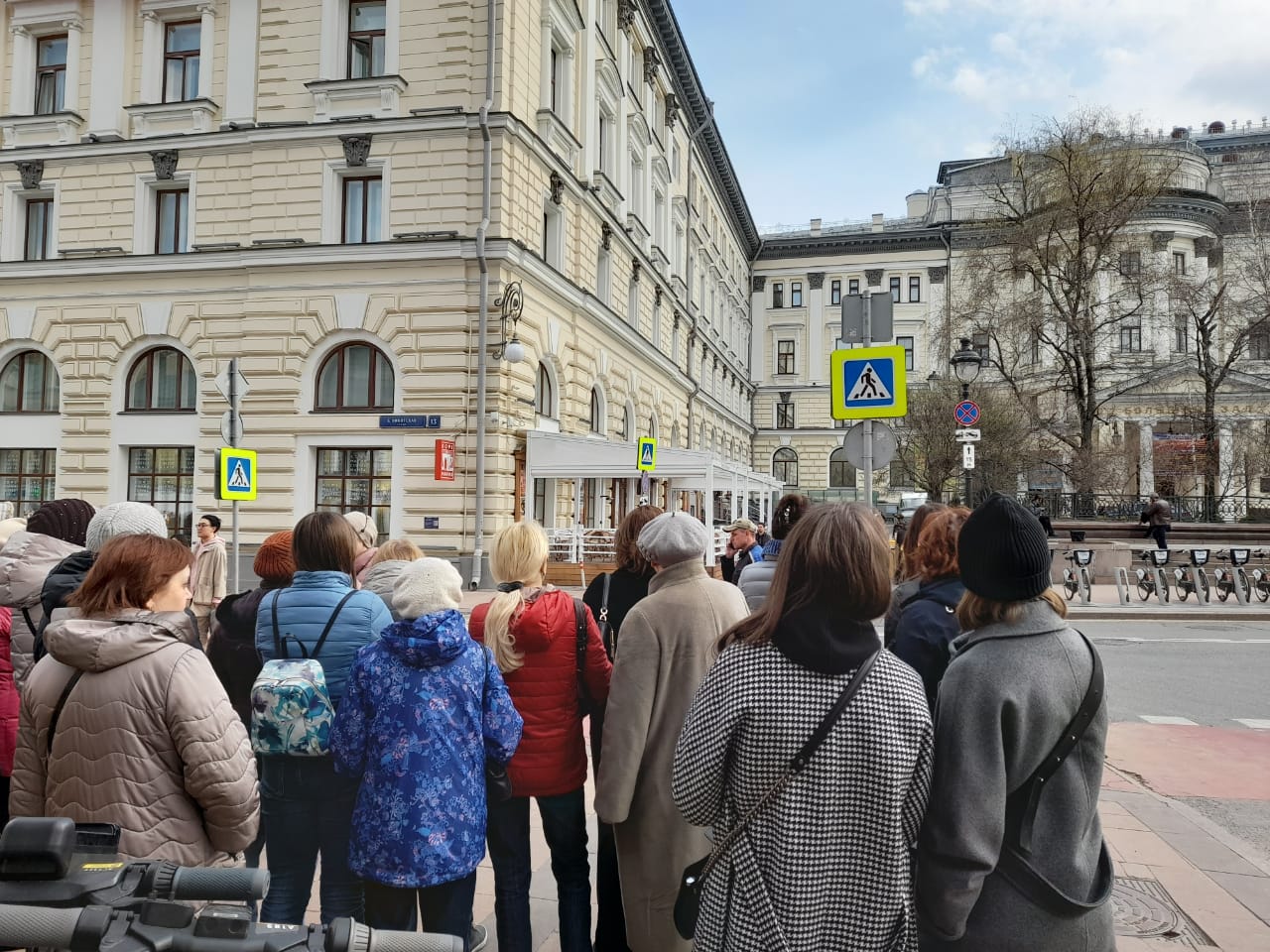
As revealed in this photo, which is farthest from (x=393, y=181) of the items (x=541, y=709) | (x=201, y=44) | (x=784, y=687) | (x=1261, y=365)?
(x=1261, y=365)

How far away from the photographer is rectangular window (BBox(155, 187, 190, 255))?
69.2 feet

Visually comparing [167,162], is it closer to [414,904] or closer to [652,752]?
[414,904]

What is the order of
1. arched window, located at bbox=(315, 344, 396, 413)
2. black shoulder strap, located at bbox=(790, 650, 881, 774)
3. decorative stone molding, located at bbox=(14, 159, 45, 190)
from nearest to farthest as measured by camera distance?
black shoulder strap, located at bbox=(790, 650, 881, 774) → arched window, located at bbox=(315, 344, 396, 413) → decorative stone molding, located at bbox=(14, 159, 45, 190)

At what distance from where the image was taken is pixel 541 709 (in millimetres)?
3518

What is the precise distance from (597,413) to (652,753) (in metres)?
22.9

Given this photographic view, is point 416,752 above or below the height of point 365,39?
below

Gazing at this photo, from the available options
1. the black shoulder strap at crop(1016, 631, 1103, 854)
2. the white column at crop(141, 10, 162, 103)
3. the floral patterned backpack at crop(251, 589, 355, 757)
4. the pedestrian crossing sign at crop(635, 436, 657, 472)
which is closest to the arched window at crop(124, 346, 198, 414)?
the white column at crop(141, 10, 162, 103)

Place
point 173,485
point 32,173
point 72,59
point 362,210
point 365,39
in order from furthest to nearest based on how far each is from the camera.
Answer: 1. point 32,173
2. point 72,59
3. point 173,485
4. point 365,39
5. point 362,210

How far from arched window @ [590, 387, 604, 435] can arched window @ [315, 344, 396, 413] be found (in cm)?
725

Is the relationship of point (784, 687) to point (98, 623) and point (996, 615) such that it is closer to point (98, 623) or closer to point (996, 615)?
point (996, 615)

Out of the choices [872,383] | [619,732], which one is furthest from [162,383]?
[619,732]

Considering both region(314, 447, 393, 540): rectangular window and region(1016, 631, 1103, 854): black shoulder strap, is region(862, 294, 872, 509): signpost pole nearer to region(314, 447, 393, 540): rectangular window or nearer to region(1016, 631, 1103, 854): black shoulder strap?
region(1016, 631, 1103, 854): black shoulder strap

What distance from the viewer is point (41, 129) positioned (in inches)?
842

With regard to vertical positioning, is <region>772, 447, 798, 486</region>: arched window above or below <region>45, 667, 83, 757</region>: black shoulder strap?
above
